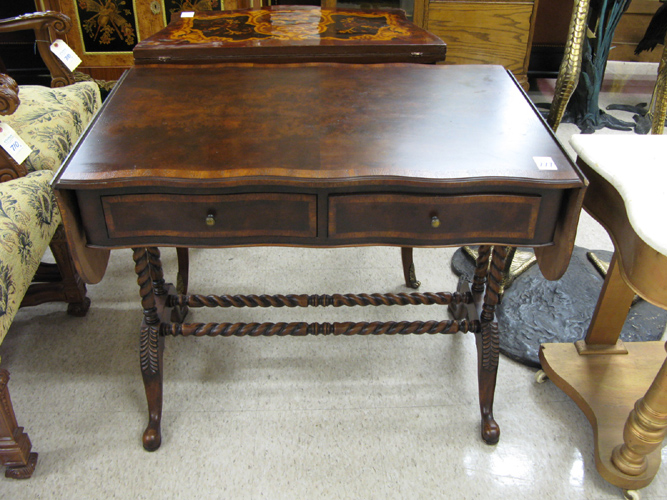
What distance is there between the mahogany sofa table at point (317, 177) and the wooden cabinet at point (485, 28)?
2099 millimetres

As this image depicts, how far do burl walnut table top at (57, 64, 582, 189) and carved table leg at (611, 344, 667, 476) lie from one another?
564mm

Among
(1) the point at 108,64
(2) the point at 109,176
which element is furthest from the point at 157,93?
(1) the point at 108,64

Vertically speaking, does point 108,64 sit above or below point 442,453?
above

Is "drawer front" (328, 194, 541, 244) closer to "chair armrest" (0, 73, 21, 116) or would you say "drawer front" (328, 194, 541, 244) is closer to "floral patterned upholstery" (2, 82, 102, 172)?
"chair armrest" (0, 73, 21, 116)

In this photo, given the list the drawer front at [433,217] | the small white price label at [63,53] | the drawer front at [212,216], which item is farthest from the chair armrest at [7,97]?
the drawer front at [433,217]

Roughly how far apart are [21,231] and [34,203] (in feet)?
0.43

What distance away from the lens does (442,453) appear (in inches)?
61.7

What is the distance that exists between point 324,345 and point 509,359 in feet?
2.13

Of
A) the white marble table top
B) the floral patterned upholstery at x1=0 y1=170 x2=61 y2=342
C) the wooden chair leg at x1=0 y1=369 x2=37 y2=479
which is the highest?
the white marble table top

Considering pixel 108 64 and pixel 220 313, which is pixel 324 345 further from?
pixel 108 64

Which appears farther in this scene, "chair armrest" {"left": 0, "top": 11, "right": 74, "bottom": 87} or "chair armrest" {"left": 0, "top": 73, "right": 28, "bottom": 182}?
"chair armrest" {"left": 0, "top": 11, "right": 74, "bottom": 87}

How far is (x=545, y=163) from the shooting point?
120 cm

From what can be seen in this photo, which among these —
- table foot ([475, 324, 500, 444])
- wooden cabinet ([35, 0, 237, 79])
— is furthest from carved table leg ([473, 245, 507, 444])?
wooden cabinet ([35, 0, 237, 79])

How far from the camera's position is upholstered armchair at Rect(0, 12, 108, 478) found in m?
1.42
